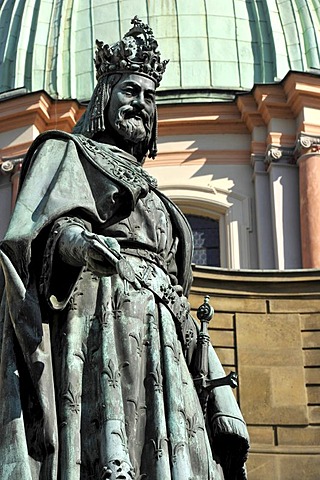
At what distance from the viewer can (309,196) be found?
25484 mm

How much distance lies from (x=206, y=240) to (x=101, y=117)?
19920 millimetres

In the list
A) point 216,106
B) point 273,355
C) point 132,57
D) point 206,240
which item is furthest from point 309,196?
point 132,57

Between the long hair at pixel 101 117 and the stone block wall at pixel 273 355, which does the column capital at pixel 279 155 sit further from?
the long hair at pixel 101 117

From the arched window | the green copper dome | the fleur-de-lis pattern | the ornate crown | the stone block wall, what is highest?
the green copper dome

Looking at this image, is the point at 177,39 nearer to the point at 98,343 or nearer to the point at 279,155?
the point at 279,155

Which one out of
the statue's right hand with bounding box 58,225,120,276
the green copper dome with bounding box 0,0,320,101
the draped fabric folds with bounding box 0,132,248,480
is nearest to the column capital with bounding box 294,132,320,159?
the green copper dome with bounding box 0,0,320,101

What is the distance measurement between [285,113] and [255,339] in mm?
7113

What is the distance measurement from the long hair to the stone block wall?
12925 millimetres

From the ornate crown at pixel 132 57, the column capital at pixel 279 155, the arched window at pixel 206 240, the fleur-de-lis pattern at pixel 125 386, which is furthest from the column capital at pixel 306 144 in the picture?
the fleur-de-lis pattern at pixel 125 386

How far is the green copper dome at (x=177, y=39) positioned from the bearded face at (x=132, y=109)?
68.8ft

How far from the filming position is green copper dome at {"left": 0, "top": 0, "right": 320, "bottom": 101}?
27.2 meters

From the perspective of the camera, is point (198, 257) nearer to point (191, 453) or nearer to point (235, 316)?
point (235, 316)

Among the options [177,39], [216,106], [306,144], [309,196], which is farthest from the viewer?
[177,39]

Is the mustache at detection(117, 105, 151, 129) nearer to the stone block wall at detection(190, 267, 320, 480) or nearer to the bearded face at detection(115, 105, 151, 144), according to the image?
the bearded face at detection(115, 105, 151, 144)
